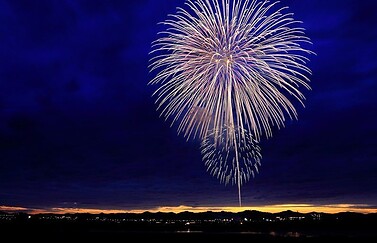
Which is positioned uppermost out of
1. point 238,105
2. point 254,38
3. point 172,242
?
point 254,38

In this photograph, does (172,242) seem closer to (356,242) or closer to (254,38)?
(356,242)

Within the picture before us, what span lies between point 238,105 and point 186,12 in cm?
682

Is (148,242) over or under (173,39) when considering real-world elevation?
under

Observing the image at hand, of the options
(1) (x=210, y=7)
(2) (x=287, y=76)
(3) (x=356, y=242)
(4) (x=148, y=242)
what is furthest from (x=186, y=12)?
(4) (x=148, y=242)

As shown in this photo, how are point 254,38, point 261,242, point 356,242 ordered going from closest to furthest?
1. point 254,38
2. point 356,242
3. point 261,242

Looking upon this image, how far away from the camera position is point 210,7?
23.8 m

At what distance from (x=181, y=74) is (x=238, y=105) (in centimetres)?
424

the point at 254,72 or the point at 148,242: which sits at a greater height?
the point at 254,72

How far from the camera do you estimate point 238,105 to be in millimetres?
24547

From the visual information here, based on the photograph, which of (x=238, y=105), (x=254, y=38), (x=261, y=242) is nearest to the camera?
(x=254, y=38)

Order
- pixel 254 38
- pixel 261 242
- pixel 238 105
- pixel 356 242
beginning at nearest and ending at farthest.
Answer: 1. pixel 254 38
2. pixel 238 105
3. pixel 356 242
4. pixel 261 242

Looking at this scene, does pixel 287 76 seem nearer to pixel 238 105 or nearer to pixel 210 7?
pixel 238 105

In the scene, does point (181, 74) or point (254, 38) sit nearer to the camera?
point (254, 38)

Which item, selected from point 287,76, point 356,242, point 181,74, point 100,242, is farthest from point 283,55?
point 100,242
